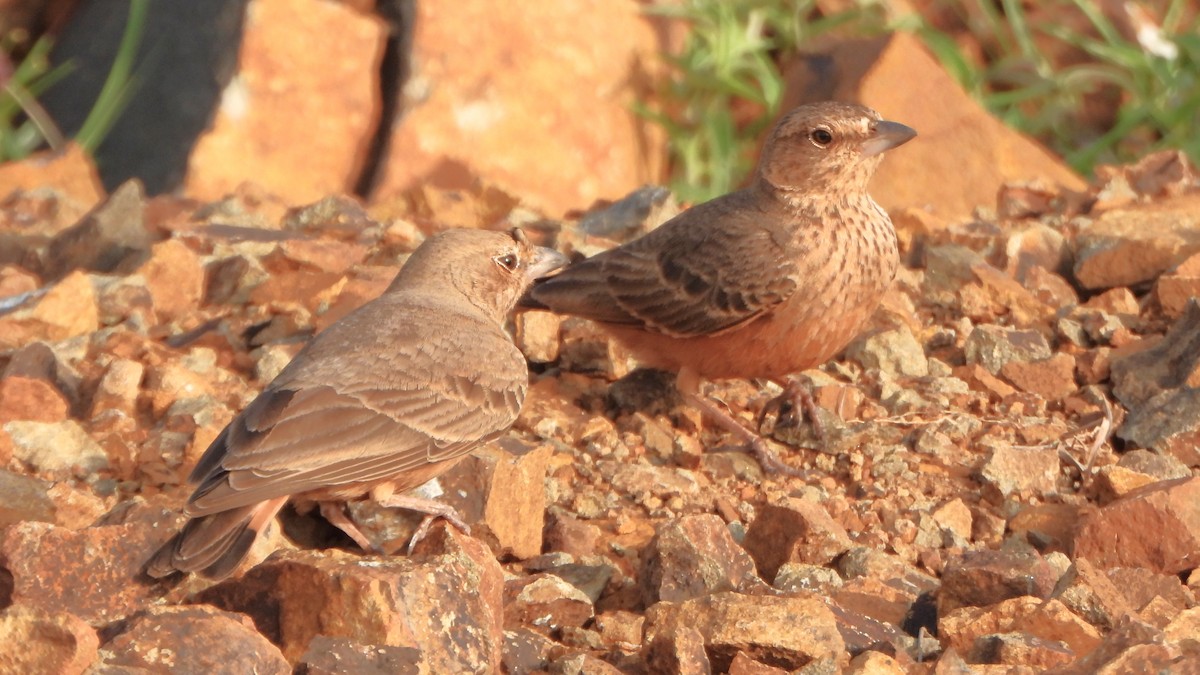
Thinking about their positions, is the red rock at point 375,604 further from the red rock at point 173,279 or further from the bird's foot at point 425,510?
the red rock at point 173,279

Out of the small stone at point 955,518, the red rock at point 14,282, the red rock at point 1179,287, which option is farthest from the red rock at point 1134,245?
the red rock at point 14,282

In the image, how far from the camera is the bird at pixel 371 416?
440 centimetres

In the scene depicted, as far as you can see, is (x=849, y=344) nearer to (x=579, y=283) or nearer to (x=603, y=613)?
(x=579, y=283)

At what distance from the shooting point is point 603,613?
4.68 metres

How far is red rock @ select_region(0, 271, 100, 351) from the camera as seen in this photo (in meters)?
6.44

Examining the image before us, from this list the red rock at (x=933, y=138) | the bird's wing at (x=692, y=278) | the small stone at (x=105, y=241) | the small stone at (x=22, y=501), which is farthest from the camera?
the red rock at (x=933, y=138)

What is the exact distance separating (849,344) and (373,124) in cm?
440

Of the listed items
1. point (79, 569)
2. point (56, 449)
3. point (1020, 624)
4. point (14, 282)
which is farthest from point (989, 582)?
point (14, 282)

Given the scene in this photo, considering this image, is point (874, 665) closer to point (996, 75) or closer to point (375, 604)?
point (375, 604)

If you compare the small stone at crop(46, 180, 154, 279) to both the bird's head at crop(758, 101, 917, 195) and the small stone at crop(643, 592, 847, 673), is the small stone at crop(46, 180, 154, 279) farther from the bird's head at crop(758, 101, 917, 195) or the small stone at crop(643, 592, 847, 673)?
the small stone at crop(643, 592, 847, 673)

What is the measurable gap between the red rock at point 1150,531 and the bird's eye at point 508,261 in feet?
6.76

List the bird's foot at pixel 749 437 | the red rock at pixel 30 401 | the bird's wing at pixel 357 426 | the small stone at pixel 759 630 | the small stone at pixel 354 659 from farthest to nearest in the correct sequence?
the bird's foot at pixel 749 437, the red rock at pixel 30 401, the bird's wing at pixel 357 426, the small stone at pixel 759 630, the small stone at pixel 354 659

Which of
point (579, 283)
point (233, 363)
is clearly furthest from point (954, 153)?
point (233, 363)

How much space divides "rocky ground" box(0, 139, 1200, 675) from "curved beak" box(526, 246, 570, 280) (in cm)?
48
